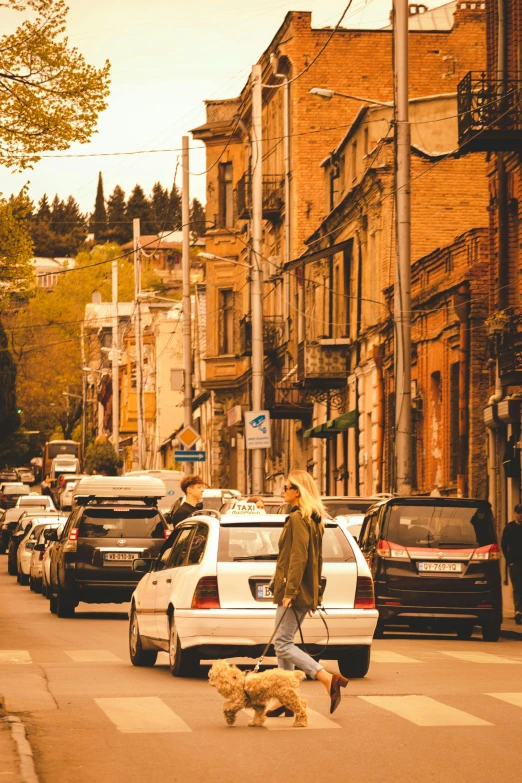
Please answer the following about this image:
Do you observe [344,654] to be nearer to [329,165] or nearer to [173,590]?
[173,590]

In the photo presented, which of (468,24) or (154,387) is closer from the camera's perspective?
(468,24)

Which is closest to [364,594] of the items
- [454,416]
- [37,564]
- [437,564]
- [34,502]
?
[437,564]

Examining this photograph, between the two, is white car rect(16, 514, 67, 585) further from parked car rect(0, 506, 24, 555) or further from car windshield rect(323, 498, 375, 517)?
parked car rect(0, 506, 24, 555)

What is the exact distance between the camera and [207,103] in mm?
61875

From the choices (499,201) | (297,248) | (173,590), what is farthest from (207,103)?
(173,590)

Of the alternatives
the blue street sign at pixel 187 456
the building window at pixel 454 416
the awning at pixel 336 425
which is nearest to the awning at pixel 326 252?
the awning at pixel 336 425

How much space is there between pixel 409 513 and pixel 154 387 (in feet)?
244

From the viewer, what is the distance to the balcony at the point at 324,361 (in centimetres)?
4309

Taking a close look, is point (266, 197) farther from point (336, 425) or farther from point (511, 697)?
point (511, 697)

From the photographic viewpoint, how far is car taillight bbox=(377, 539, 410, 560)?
20.2 metres

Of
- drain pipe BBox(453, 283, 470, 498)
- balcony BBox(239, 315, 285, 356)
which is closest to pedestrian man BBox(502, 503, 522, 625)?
drain pipe BBox(453, 283, 470, 498)

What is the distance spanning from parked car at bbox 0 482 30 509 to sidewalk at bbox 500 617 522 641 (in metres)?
54.0

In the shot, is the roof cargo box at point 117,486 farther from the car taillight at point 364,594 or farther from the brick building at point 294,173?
the car taillight at point 364,594

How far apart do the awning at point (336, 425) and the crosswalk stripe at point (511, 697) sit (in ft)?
94.2
